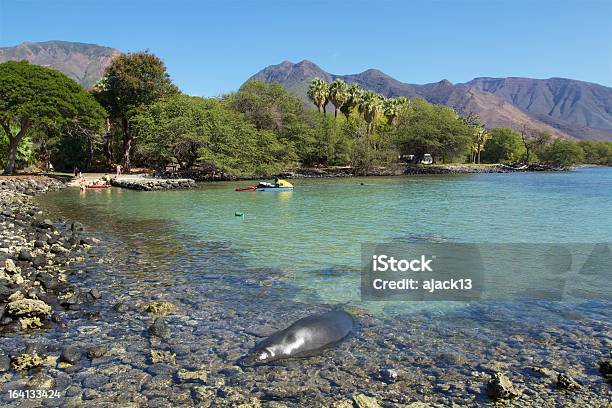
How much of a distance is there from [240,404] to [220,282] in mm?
6313

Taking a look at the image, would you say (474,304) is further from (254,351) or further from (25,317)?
(25,317)

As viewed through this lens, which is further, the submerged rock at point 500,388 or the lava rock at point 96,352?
the lava rock at point 96,352

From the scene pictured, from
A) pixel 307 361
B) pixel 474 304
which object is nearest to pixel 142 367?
pixel 307 361

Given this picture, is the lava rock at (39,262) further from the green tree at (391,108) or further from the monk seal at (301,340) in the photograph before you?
the green tree at (391,108)

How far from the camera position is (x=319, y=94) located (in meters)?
90.0

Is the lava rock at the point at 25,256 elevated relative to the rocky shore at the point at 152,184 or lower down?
lower down

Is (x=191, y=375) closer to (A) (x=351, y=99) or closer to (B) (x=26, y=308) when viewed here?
(B) (x=26, y=308)

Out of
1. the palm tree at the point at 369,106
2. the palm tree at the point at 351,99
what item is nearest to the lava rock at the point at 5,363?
the palm tree at the point at 351,99

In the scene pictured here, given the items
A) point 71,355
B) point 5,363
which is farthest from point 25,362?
point 71,355

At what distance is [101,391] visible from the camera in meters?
6.38

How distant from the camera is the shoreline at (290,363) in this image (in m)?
6.28

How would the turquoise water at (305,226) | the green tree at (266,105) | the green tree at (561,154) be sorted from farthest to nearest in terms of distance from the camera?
1. the green tree at (561,154)
2. the green tree at (266,105)
3. the turquoise water at (305,226)

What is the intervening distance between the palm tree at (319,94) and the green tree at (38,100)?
49.1 meters

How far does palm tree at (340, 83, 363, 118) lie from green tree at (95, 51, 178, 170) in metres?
38.7
